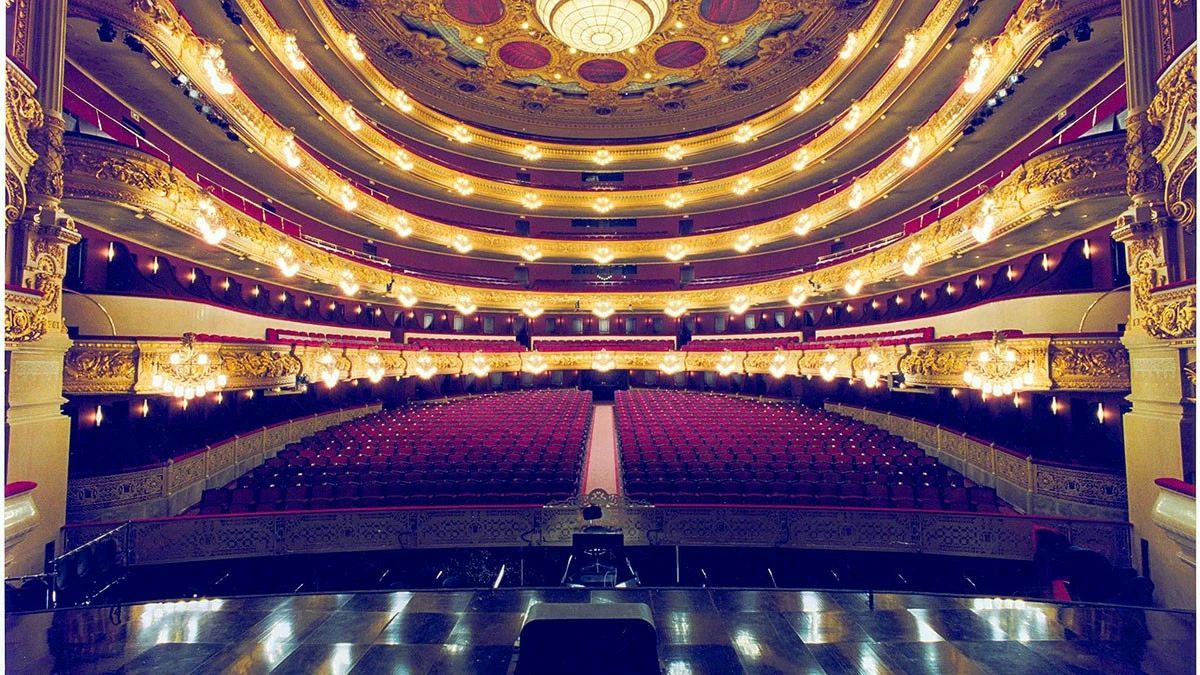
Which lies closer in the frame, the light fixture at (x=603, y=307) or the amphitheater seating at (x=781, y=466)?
the amphitheater seating at (x=781, y=466)

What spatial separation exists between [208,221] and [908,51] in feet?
56.2

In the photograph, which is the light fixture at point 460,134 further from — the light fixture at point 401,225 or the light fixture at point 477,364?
the light fixture at point 477,364

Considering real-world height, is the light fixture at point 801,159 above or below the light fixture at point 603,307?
above

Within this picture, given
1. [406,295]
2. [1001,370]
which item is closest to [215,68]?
[406,295]

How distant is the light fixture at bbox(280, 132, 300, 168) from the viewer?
44.4 feet

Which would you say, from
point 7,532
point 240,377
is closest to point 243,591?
point 7,532

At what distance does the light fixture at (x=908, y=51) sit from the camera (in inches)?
537

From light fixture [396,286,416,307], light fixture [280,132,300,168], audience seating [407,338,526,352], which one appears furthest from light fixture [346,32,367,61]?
audience seating [407,338,526,352]

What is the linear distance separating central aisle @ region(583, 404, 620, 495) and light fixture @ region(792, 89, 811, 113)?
14.2 m

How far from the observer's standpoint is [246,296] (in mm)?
14789

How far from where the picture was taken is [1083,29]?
868 cm

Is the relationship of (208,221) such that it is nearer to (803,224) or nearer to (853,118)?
(853,118)

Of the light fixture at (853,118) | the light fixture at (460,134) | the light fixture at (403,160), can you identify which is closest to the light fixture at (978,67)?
the light fixture at (853,118)

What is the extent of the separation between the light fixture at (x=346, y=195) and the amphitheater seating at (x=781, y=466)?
36.8 feet
